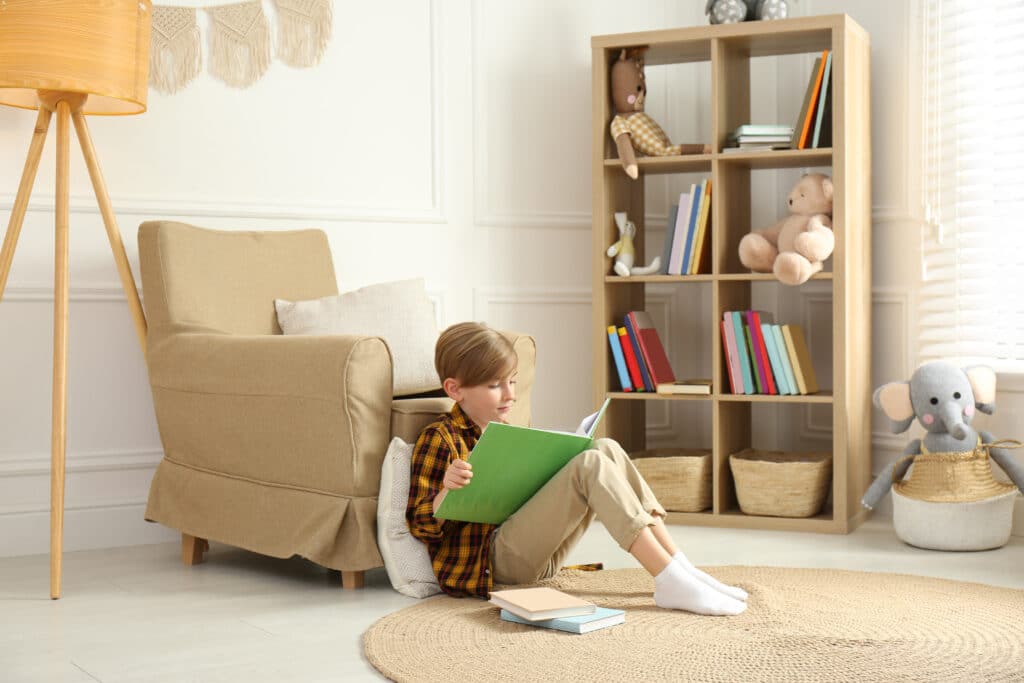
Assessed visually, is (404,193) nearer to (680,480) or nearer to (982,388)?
(680,480)

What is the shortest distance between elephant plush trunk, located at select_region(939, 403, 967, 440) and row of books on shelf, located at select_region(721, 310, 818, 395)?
425 millimetres

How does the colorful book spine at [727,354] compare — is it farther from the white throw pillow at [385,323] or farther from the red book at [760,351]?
the white throw pillow at [385,323]

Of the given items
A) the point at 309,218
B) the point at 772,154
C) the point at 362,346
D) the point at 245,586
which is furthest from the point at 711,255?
the point at 245,586

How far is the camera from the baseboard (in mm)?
3100

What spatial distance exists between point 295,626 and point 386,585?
0.38 m

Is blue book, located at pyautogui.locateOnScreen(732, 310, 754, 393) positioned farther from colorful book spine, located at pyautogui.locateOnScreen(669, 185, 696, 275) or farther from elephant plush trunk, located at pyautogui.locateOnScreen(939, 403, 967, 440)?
elephant plush trunk, located at pyautogui.locateOnScreen(939, 403, 967, 440)

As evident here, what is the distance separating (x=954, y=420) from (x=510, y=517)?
1.32 m

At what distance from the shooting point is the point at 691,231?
3.52 meters

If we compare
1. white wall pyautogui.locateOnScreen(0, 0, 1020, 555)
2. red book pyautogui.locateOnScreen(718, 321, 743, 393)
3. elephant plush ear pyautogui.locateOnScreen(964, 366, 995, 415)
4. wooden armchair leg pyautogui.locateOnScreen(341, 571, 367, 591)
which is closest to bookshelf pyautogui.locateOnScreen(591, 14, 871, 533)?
red book pyautogui.locateOnScreen(718, 321, 743, 393)

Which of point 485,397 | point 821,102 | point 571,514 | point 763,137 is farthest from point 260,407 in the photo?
point 821,102

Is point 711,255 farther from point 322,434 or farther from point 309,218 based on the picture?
point 322,434

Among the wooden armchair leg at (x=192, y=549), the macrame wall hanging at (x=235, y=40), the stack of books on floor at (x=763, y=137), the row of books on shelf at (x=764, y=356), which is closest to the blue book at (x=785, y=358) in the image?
the row of books on shelf at (x=764, y=356)

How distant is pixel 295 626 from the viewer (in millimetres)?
2297

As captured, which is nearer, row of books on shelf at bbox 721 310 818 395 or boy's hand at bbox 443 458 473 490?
boy's hand at bbox 443 458 473 490
